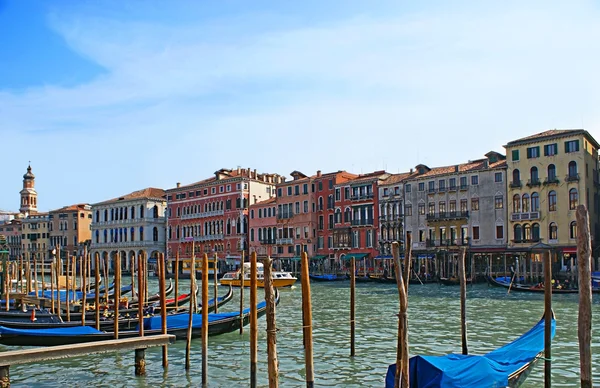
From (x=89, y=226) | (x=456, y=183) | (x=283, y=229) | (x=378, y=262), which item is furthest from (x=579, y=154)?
(x=89, y=226)

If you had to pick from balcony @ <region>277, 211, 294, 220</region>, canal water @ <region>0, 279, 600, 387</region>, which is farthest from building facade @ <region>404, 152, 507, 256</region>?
canal water @ <region>0, 279, 600, 387</region>

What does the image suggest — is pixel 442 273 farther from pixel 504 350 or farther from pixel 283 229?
pixel 504 350

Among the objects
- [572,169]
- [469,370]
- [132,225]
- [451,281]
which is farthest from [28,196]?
[469,370]

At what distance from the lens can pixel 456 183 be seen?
102 ft

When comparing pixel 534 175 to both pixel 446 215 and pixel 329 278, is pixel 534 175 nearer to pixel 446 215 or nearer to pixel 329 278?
pixel 446 215

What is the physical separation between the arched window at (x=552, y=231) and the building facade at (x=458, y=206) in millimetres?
2209

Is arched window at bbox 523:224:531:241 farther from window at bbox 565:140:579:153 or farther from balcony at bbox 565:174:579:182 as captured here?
window at bbox 565:140:579:153

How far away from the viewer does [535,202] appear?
28.2 metres

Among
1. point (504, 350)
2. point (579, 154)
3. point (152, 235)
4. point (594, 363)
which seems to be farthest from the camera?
point (152, 235)

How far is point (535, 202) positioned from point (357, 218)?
405 inches

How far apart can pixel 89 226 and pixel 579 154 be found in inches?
1653

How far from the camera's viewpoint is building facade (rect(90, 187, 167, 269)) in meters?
47.6

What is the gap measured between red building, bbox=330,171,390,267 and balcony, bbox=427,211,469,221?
3514 mm

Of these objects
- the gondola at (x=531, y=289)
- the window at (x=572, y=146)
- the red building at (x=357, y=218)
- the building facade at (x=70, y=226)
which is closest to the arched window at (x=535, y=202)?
Result: the window at (x=572, y=146)
